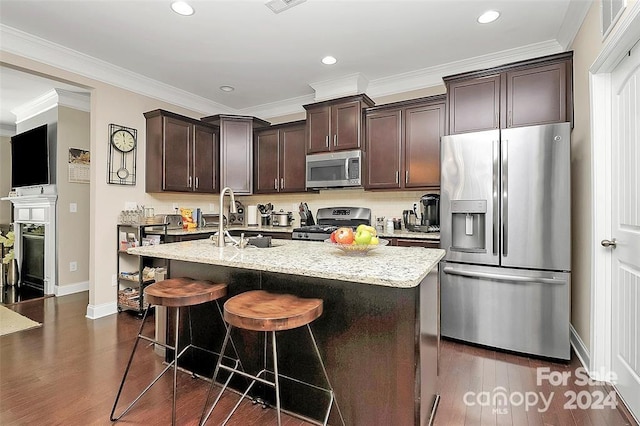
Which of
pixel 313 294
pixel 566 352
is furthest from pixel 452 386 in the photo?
pixel 313 294

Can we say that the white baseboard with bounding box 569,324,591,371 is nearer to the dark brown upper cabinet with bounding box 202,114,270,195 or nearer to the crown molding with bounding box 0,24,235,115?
the dark brown upper cabinet with bounding box 202,114,270,195

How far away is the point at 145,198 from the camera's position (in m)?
4.03

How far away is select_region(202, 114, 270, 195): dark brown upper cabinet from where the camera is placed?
4.48 meters

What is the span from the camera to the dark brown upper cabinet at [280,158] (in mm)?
4301

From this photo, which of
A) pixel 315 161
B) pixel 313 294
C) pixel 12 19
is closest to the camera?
pixel 313 294

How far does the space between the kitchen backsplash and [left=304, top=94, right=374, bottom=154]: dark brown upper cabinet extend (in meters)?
0.64

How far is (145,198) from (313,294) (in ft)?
10.6

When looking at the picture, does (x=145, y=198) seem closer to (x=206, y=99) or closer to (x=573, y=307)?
(x=206, y=99)

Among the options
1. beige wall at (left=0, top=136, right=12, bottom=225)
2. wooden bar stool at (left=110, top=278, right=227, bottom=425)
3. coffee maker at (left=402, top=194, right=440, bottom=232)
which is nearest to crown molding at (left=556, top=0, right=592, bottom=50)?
coffee maker at (left=402, top=194, right=440, bottom=232)

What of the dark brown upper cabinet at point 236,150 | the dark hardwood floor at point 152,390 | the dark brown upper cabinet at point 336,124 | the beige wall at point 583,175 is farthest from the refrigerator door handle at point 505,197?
the dark brown upper cabinet at point 236,150

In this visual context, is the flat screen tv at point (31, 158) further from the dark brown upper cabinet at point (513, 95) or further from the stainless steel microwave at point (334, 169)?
the dark brown upper cabinet at point (513, 95)

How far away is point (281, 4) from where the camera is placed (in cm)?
248

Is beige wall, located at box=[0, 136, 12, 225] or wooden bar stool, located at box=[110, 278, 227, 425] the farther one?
beige wall, located at box=[0, 136, 12, 225]

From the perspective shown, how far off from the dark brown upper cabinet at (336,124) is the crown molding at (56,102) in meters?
3.25
